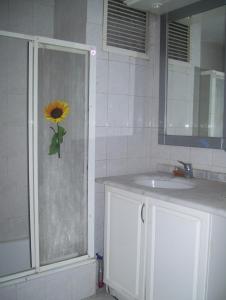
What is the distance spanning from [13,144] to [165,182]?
4.34ft

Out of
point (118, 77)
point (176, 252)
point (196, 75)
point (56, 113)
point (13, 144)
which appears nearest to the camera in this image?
point (176, 252)

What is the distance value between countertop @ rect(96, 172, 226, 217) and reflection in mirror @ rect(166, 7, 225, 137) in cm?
37

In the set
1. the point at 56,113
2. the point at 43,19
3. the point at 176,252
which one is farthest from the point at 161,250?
the point at 43,19

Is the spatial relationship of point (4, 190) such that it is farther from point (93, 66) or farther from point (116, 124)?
point (93, 66)

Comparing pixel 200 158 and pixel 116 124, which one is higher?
pixel 116 124

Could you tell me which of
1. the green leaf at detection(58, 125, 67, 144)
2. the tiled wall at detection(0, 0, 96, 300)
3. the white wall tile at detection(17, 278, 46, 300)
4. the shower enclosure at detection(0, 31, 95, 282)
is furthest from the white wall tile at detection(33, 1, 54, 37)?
the white wall tile at detection(17, 278, 46, 300)

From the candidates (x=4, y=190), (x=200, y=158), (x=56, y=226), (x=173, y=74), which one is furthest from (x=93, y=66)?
(x=4, y=190)

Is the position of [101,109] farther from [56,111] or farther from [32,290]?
[32,290]

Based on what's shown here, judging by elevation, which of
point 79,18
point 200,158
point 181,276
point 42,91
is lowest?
point 181,276

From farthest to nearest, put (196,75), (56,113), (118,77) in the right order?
1. (118,77)
2. (196,75)
3. (56,113)

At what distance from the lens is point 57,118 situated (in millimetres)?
2020

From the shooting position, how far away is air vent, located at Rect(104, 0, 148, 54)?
216 cm

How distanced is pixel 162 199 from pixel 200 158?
0.66m

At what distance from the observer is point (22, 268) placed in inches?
77.3
